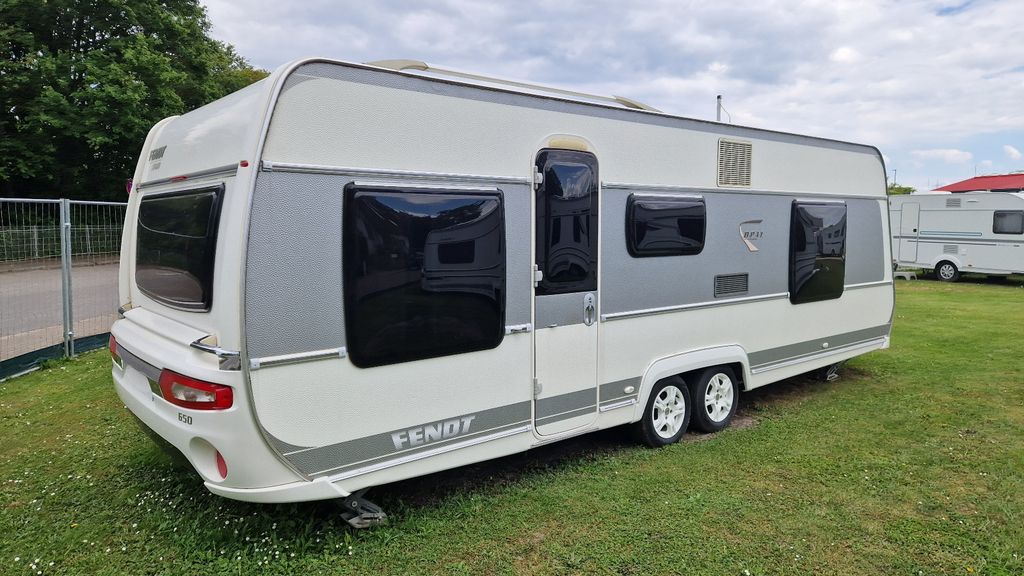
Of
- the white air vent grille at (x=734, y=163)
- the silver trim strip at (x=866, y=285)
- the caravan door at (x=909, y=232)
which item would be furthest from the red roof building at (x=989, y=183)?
the white air vent grille at (x=734, y=163)

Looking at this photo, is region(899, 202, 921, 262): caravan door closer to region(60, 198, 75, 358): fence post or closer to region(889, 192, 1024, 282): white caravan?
region(889, 192, 1024, 282): white caravan

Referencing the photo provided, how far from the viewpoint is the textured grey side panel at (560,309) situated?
13.8 feet

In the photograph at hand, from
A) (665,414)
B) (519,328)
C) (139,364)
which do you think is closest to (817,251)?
(665,414)

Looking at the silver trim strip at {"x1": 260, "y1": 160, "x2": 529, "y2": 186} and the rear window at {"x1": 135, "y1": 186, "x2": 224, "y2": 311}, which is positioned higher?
the silver trim strip at {"x1": 260, "y1": 160, "x2": 529, "y2": 186}

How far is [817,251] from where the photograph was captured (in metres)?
6.25

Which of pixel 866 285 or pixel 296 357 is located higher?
pixel 866 285

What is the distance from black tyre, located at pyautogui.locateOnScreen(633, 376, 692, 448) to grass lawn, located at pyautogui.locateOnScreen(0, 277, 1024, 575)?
0.44 feet

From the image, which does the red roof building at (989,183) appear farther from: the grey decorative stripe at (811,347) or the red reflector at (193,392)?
the red reflector at (193,392)

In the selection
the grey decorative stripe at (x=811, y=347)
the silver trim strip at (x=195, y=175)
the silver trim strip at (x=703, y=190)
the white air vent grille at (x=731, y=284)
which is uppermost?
the silver trim strip at (x=703, y=190)

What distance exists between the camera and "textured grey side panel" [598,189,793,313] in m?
4.62

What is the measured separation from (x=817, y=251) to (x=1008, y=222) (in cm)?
1525

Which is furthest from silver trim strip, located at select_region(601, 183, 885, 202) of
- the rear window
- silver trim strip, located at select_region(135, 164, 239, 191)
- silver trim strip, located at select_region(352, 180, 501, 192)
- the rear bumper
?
the rear bumper

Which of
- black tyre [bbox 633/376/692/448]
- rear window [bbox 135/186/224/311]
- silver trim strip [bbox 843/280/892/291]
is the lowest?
black tyre [bbox 633/376/692/448]

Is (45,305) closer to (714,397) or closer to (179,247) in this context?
(179,247)
